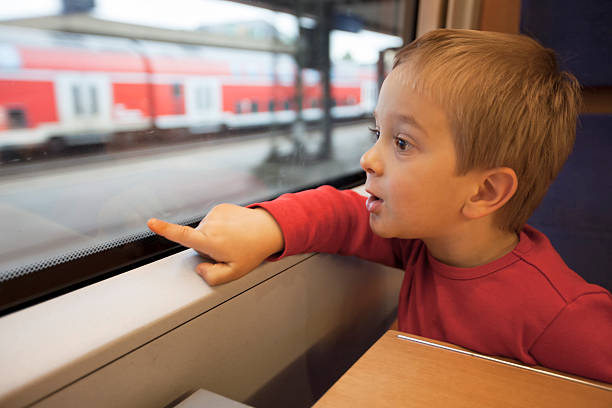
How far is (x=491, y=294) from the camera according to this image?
2.34 feet

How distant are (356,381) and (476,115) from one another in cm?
42

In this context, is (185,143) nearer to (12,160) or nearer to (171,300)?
(12,160)

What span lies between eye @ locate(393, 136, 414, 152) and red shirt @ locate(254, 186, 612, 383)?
→ 0.20 meters

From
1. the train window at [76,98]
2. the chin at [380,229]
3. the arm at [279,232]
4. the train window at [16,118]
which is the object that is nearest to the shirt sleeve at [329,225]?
the arm at [279,232]

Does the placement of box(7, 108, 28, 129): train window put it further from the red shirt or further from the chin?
the chin

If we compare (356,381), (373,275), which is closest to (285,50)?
(373,275)

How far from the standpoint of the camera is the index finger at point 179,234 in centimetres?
61

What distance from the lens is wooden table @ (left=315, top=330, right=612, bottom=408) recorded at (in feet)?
1.55

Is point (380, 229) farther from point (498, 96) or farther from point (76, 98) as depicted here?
point (76, 98)

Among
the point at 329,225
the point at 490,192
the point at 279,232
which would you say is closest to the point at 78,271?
the point at 279,232

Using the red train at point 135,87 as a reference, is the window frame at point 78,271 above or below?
below

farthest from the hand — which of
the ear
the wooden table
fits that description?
the ear

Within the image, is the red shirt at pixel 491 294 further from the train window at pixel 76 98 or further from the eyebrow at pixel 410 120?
the train window at pixel 76 98

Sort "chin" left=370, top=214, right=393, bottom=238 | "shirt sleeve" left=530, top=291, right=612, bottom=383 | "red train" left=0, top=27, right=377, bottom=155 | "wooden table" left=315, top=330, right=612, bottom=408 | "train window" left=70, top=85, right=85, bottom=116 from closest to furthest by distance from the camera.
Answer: "wooden table" left=315, top=330, right=612, bottom=408, "shirt sleeve" left=530, top=291, right=612, bottom=383, "chin" left=370, top=214, right=393, bottom=238, "red train" left=0, top=27, right=377, bottom=155, "train window" left=70, top=85, right=85, bottom=116
